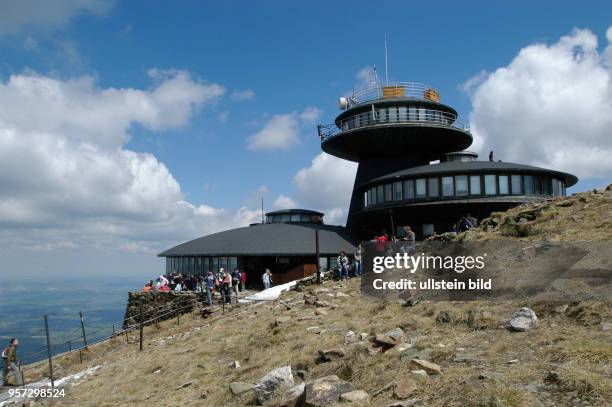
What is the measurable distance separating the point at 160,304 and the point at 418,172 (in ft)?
78.3

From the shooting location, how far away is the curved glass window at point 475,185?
38906 mm

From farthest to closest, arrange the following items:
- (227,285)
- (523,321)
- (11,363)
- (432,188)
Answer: (432,188)
(227,285)
(11,363)
(523,321)

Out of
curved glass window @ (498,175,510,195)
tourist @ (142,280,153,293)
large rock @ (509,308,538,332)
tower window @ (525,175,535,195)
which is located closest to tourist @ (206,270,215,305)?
tourist @ (142,280,153,293)

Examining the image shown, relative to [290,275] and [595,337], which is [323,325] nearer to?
[595,337]

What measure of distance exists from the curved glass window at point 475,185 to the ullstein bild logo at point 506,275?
20.0 m

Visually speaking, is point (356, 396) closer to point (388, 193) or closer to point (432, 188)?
point (432, 188)

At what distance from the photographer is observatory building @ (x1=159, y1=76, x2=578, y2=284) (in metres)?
39.1

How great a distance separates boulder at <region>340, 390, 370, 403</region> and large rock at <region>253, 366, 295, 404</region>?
2298 mm

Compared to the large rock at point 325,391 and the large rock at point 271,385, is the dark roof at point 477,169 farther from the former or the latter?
the large rock at point 325,391

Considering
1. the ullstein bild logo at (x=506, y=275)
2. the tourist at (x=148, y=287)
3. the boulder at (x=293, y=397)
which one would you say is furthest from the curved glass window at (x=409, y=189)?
the boulder at (x=293, y=397)

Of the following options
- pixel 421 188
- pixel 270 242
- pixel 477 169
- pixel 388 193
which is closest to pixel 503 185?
pixel 477 169

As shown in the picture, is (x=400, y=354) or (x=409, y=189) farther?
(x=409, y=189)

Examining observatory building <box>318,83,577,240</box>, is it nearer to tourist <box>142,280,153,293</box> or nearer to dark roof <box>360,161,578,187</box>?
dark roof <box>360,161,578,187</box>

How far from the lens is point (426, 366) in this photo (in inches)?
412
